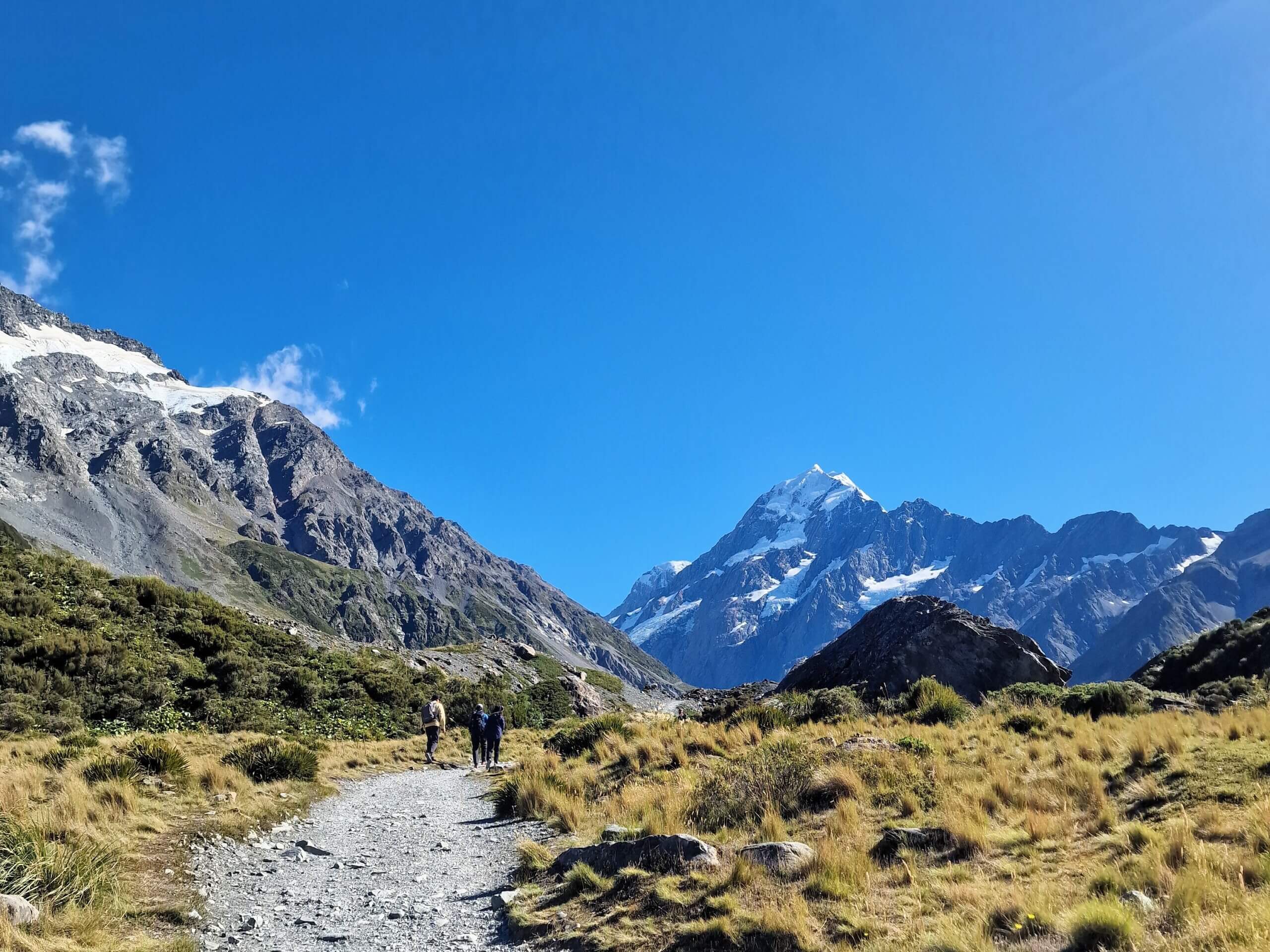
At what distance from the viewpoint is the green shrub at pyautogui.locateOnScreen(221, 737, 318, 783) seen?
655 inches

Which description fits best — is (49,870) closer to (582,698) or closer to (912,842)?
(912,842)

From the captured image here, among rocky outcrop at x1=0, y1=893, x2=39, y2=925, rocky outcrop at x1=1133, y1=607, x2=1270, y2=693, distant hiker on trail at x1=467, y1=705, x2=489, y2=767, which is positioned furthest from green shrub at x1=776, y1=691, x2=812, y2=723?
rocky outcrop at x1=0, y1=893, x2=39, y2=925

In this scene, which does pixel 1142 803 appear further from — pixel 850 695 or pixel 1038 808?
pixel 850 695

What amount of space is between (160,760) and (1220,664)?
1227 inches

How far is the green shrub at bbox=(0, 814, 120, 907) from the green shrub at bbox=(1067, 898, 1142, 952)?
9.47m

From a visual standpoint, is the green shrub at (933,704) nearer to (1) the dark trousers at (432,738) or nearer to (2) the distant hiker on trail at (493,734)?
(2) the distant hiker on trail at (493,734)

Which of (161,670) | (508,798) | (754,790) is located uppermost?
(161,670)

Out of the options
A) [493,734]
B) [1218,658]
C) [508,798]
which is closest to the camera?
[508,798]

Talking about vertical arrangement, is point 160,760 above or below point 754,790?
above

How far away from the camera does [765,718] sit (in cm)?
2222

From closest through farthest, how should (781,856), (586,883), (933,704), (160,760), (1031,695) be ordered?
(781,856), (586,883), (160,760), (933,704), (1031,695)

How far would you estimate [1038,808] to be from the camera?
9914mm

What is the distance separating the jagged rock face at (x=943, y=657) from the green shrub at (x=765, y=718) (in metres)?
4.59

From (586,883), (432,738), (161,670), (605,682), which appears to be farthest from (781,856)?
(605,682)
